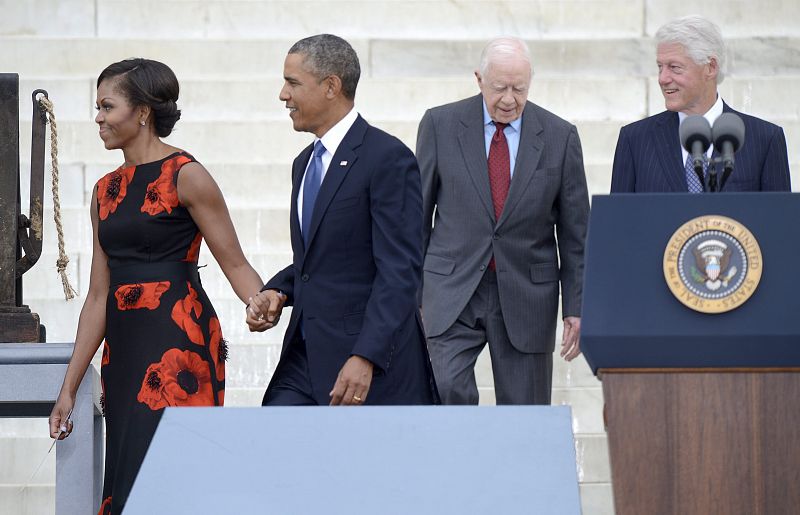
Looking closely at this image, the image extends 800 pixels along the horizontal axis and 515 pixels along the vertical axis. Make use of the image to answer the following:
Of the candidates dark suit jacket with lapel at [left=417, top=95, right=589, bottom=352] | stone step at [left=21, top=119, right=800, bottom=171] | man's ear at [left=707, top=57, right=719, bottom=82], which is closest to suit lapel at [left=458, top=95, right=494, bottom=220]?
dark suit jacket with lapel at [left=417, top=95, right=589, bottom=352]

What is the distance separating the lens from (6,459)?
6.05 m

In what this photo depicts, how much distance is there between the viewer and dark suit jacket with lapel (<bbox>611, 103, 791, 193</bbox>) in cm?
463

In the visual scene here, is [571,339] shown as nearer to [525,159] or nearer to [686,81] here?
[525,159]

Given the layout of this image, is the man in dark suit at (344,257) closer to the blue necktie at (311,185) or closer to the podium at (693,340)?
the blue necktie at (311,185)

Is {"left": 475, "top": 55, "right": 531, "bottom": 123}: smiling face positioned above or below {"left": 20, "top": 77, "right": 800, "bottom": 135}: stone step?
below

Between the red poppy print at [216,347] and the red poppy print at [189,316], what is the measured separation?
38 millimetres

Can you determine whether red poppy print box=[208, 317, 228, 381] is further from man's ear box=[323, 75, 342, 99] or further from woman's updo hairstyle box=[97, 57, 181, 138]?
man's ear box=[323, 75, 342, 99]

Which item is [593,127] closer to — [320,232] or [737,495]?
[320,232]

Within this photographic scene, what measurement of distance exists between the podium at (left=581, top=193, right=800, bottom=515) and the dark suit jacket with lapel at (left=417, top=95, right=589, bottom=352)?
1.93m

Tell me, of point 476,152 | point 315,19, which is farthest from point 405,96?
point 476,152

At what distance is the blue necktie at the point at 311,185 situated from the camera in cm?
423

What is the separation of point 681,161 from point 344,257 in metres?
1.10

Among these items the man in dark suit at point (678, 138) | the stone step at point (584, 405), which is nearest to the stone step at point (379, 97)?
the stone step at point (584, 405)

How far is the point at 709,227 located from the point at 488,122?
86.7 inches
